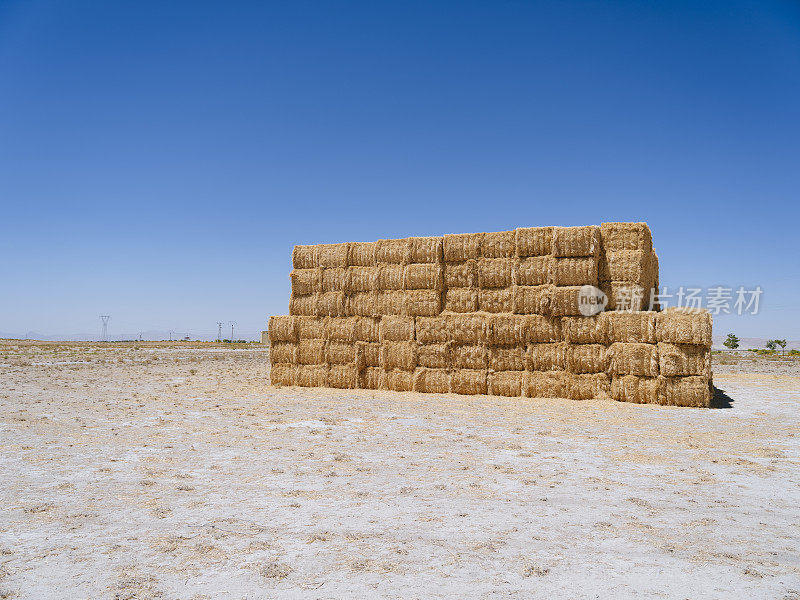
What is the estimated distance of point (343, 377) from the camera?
61.7 feet

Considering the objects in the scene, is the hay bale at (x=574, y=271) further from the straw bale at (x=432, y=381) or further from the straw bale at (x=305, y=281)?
the straw bale at (x=305, y=281)

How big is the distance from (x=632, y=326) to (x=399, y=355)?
738 cm

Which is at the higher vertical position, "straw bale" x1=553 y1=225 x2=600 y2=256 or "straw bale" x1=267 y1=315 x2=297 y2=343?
"straw bale" x1=553 y1=225 x2=600 y2=256

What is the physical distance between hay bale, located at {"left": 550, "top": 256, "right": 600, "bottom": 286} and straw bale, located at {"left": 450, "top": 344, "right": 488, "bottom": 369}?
3.15 metres

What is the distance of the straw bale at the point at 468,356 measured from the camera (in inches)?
661

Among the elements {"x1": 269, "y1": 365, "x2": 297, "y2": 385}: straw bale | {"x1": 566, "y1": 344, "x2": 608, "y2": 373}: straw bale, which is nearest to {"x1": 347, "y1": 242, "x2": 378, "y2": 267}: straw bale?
{"x1": 269, "y1": 365, "x2": 297, "y2": 385}: straw bale

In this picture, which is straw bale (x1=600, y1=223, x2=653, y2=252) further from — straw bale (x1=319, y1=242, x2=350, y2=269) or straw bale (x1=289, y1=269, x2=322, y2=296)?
straw bale (x1=289, y1=269, x2=322, y2=296)

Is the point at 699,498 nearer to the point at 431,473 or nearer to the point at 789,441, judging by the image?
the point at 431,473

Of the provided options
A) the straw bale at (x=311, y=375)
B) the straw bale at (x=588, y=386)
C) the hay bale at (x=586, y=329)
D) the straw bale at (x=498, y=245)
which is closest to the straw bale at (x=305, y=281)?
the straw bale at (x=311, y=375)

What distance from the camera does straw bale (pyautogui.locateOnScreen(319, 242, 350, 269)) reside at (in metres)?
18.8

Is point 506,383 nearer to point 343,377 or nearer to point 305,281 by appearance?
point 343,377

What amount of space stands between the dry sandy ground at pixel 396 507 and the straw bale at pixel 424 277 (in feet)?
21.6

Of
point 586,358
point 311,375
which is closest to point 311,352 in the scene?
point 311,375

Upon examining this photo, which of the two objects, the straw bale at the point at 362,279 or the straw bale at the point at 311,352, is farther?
the straw bale at the point at 311,352
